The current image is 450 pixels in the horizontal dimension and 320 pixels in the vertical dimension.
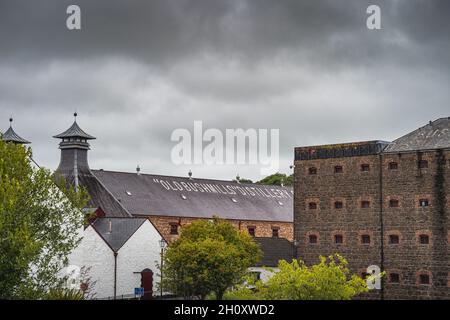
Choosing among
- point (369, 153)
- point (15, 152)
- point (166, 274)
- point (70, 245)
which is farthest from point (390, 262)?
point (15, 152)

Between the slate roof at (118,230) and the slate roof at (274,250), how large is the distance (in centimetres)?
1064

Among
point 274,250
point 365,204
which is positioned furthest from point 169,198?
point 365,204

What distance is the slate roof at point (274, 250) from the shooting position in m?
54.8

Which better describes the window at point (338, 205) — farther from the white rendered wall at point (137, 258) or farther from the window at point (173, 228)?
the window at point (173, 228)

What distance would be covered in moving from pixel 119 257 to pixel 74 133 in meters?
18.5

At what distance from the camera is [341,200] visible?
48.8 meters

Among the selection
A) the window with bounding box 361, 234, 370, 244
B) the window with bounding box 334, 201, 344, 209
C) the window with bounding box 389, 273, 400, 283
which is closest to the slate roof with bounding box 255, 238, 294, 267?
the window with bounding box 334, 201, 344, 209

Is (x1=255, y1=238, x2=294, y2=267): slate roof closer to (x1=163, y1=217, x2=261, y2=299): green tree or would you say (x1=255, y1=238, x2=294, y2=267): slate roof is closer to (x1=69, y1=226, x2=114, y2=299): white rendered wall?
(x1=163, y1=217, x2=261, y2=299): green tree

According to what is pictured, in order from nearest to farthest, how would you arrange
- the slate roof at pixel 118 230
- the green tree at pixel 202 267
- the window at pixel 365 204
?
the green tree at pixel 202 267
the window at pixel 365 204
the slate roof at pixel 118 230

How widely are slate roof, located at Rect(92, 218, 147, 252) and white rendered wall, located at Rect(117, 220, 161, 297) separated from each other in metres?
0.34

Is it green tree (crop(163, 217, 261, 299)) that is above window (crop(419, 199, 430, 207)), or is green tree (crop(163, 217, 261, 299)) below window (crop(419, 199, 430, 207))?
below

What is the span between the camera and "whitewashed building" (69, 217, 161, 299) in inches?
1805

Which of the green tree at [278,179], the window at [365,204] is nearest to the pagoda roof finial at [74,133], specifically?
the window at [365,204]
